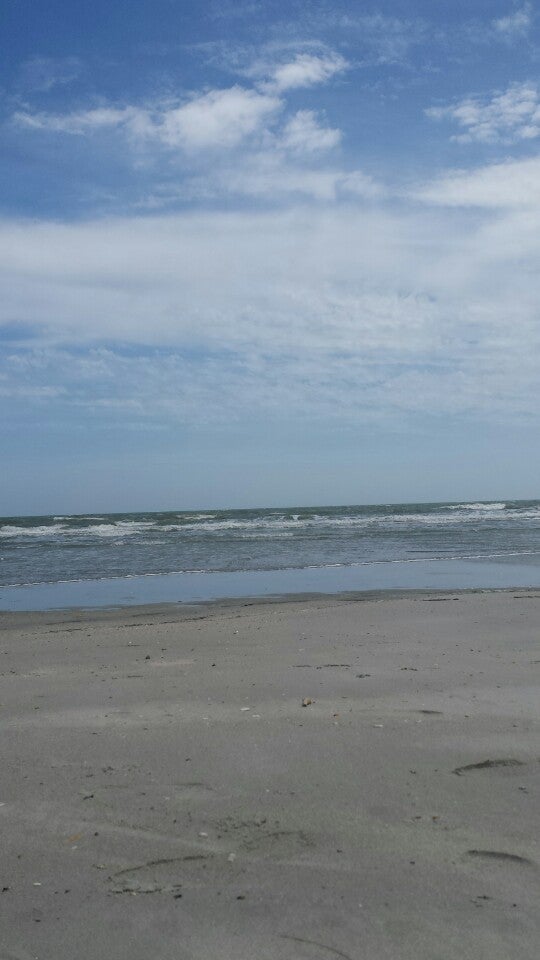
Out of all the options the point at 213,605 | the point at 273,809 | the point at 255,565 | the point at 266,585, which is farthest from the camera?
the point at 255,565

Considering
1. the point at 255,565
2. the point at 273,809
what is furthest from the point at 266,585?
the point at 273,809

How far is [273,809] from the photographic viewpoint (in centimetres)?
336

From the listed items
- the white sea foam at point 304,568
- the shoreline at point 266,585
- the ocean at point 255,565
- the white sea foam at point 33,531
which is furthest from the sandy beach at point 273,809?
the white sea foam at point 33,531

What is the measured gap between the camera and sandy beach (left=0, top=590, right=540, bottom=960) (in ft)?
8.25

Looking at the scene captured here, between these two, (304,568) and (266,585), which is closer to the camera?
(266,585)

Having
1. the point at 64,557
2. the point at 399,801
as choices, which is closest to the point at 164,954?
the point at 399,801

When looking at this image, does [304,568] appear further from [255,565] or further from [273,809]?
[273,809]

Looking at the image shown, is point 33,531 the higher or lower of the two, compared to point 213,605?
higher

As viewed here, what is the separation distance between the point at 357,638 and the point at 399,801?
417cm

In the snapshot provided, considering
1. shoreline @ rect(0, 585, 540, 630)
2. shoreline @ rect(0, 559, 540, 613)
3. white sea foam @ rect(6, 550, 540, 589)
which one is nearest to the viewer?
shoreline @ rect(0, 585, 540, 630)

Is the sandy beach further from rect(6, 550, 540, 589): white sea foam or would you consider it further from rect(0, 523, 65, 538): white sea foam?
rect(0, 523, 65, 538): white sea foam

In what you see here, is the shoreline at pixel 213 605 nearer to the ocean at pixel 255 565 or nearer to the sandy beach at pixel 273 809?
the ocean at pixel 255 565

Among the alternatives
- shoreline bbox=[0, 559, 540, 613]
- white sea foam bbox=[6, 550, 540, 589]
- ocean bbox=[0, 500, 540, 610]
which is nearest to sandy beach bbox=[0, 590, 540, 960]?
shoreline bbox=[0, 559, 540, 613]

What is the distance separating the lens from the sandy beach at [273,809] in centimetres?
251
